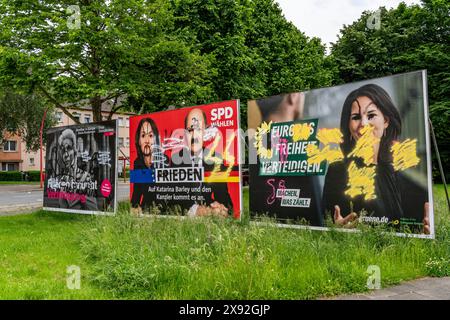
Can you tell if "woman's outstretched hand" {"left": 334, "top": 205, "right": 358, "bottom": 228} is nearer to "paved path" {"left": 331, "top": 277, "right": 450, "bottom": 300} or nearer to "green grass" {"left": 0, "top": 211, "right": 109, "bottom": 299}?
"paved path" {"left": 331, "top": 277, "right": 450, "bottom": 300}

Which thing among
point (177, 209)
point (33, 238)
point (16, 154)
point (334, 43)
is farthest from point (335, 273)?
point (16, 154)

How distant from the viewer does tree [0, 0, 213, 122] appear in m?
12.3

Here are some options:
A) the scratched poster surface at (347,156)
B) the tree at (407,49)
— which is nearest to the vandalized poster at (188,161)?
the scratched poster surface at (347,156)

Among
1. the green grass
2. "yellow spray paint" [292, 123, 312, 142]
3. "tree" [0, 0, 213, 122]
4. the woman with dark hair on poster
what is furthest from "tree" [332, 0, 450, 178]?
the green grass

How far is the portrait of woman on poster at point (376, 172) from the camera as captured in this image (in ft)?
25.2

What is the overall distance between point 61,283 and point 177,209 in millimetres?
5027

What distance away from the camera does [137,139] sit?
12.3m

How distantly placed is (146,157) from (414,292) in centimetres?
791

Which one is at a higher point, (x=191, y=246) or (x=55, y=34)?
(x=55, y=34)

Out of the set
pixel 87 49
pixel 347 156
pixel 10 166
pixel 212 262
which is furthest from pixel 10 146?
pixel 212 262

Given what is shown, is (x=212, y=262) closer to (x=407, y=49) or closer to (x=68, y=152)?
(x=68, y=152)

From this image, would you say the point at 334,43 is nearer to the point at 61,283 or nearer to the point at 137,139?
the point at 137,139

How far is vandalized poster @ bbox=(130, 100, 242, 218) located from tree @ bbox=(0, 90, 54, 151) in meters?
36.9

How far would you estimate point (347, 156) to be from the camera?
8.50m
